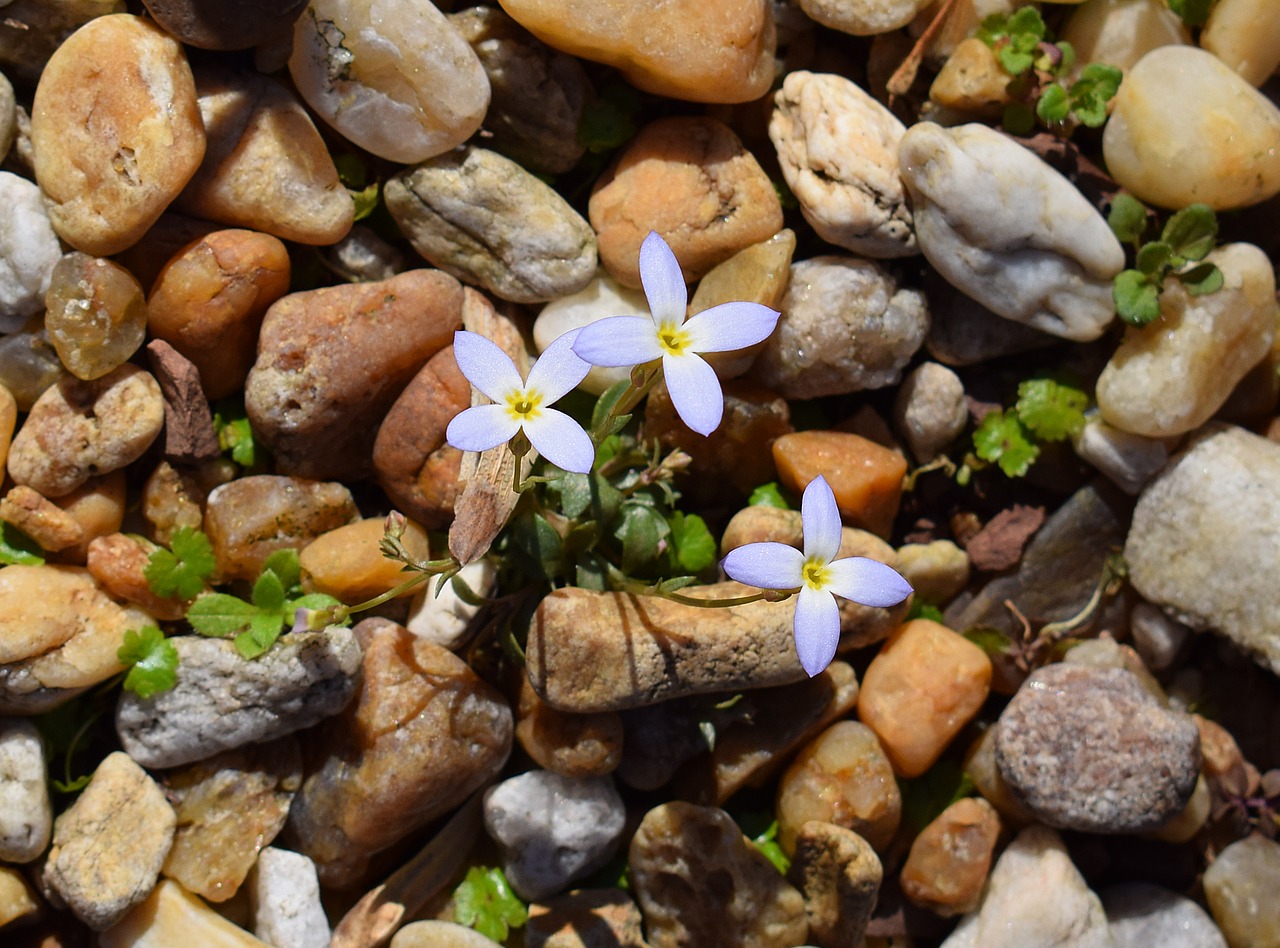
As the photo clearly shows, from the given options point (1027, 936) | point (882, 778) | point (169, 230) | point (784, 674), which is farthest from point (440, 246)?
point (1027, 936)

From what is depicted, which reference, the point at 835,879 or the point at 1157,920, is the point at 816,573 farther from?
the point at 1157,920

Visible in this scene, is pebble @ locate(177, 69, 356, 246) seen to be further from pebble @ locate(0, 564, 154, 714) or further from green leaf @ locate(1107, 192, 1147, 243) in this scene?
green leaf @ locate(1107, 192, 1147, 243)

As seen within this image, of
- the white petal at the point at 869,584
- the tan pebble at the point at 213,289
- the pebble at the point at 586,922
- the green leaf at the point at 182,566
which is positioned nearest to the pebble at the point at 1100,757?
the white petal at the point at 869,584

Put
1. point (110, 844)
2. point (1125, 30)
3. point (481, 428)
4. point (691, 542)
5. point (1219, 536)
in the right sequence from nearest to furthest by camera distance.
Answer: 1. point (481, 428)
2. point (110, 844)
3. point (691, 542)
4. point (1219, 536)
5. point (1125, 30)

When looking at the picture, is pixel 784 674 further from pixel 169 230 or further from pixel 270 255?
pixel 169 230

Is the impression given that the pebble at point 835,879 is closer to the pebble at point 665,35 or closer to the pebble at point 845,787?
the pebble at point 845,787

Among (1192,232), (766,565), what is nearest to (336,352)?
(766,565)
